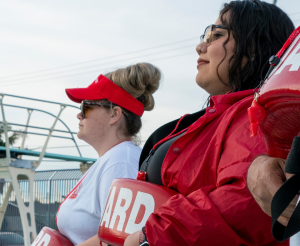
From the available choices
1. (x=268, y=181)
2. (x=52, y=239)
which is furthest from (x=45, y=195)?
(x=268, y=181)

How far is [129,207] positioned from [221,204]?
446mm

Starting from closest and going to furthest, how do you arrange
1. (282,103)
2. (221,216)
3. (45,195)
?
(282,103)
(221,216)
(45,195)

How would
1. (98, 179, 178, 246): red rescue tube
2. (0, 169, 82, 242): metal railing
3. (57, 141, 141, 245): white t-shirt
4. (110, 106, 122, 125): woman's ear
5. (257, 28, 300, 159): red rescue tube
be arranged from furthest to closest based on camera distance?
(0, 169, 82, 242): metal railing, (110, 106, 122, 125): woman's ear, (57, 141, 141, 245): white t-shirt, (98, 179, 178, 246): red rescue tube, (257, 28, 300, 159): red rescue tube

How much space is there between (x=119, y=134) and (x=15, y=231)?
25.5ft

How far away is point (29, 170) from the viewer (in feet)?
22.2

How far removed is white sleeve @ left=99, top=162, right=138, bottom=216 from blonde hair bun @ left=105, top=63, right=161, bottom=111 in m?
0.62

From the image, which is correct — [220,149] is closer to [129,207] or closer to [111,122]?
[129,207]

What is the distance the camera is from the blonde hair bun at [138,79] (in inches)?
99.1

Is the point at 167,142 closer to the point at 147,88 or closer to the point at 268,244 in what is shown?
the point at 268,244

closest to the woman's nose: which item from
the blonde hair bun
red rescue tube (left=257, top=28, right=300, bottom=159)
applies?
red rescue tube (left=257, top=28, right=300, bottom=159)

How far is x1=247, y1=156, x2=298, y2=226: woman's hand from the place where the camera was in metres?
0.72

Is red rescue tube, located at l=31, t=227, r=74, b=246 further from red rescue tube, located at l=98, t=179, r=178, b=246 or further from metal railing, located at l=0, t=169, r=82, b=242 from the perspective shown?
metal railing, located at l=0, t=169, r=82, b=242

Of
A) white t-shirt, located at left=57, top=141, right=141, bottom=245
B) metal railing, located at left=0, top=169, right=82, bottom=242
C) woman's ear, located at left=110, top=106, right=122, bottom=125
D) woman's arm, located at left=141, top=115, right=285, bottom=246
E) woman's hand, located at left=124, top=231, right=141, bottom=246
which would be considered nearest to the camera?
woman's arm, located at left=141, top=115, right=285, bottom=246

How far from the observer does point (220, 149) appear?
111 centimetres
